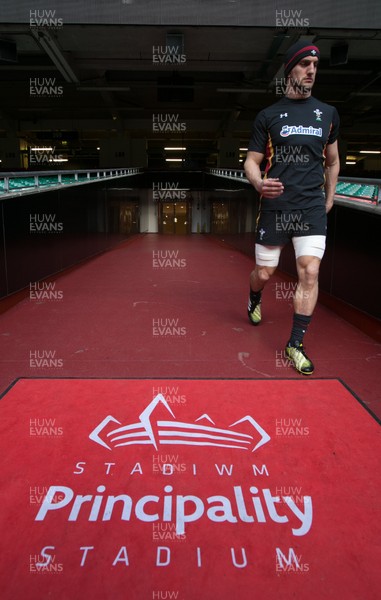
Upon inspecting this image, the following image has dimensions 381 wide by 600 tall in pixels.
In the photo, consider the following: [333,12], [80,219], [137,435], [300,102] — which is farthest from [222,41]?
[137,435]

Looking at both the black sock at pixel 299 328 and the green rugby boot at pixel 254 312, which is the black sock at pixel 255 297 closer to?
the green rugby boot at pixel 254 312

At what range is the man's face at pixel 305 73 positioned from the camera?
2.29 meters

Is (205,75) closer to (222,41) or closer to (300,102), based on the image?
(222,41)

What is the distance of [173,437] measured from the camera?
166 cm

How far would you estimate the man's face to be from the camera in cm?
229

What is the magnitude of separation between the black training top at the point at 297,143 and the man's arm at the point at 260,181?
51mm

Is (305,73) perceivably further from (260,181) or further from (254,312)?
(254,312)

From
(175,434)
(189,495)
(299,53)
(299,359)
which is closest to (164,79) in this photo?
(299,53)

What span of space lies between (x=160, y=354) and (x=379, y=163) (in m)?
36.3

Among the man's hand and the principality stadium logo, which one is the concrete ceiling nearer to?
the man's hand

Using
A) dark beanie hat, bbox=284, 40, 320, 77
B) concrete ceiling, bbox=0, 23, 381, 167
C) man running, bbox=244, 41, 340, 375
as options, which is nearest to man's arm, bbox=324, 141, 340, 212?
man running, bbox=244, 41, 340, 375

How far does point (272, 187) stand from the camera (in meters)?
2.33

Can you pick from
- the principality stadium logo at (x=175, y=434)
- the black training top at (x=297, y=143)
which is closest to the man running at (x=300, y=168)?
the black training top at (x=297, y=143)

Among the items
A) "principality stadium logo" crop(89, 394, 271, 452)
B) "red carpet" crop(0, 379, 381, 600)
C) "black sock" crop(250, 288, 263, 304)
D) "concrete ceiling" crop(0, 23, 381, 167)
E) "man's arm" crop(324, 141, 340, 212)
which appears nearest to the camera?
"red carpet" crop(0, 379, 381, 600)
